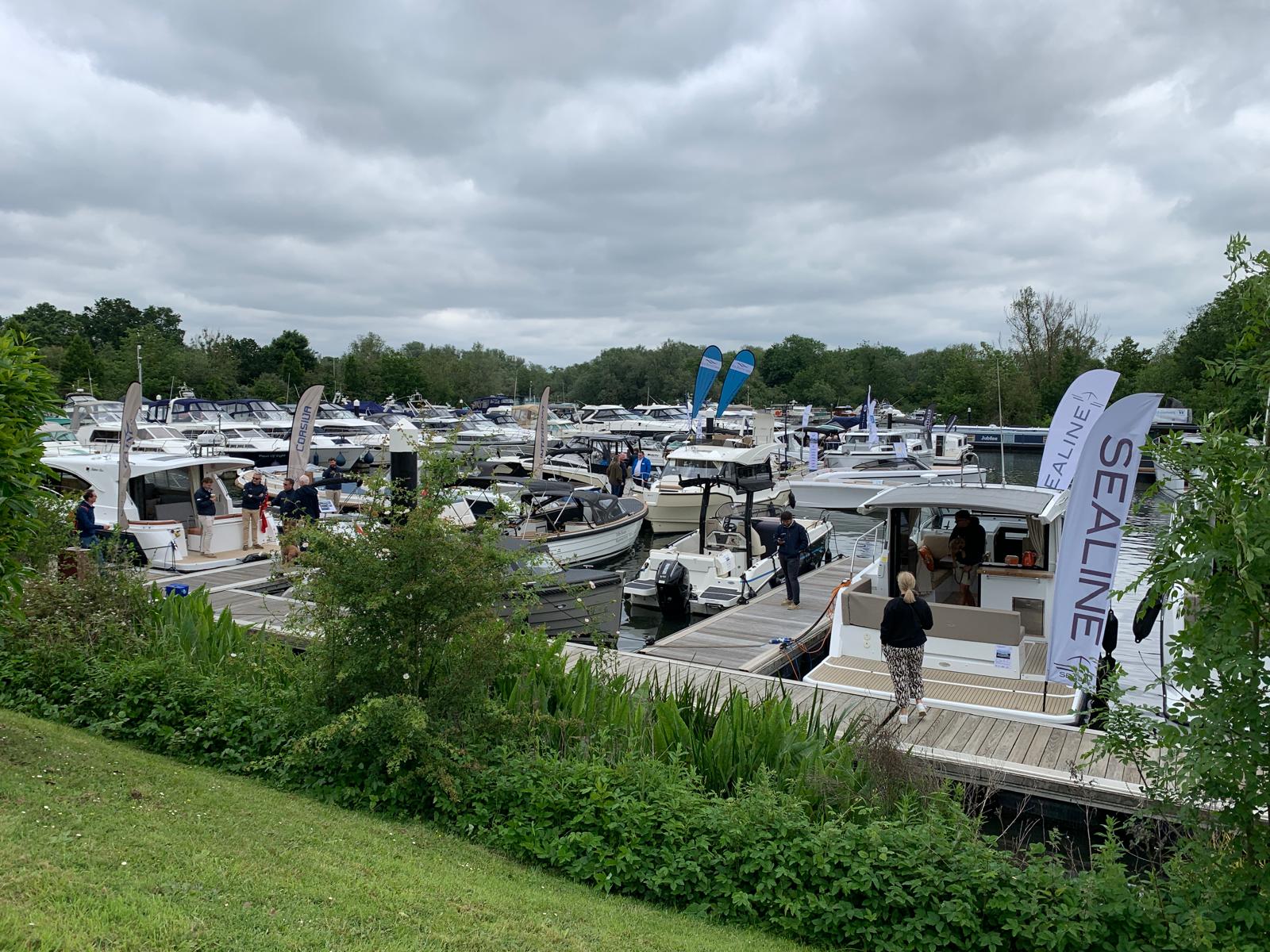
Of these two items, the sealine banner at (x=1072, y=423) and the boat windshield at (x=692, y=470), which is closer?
the sealine banner at (x=1072, y=423)

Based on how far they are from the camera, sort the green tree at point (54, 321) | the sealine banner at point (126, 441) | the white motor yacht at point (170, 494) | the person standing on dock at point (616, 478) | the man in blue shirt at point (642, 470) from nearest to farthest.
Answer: the sealine banner at point (126, 441), the white motor yacht at point (170, 494), the person standing on dock at point (616, 478), the man in blue shirt at point (642, 470), the green tree at point (54, 321)

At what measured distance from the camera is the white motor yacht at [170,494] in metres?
18.6

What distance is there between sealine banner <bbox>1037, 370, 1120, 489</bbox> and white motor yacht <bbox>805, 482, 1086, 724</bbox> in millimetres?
3735

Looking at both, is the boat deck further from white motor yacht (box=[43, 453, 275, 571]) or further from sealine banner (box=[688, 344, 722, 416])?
sealine banner (box=[688, 344, 722, 416])

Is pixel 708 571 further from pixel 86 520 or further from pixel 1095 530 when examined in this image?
pixel 86 520

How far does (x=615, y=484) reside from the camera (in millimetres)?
33812

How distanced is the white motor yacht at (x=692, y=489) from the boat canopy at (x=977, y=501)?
13754 mm

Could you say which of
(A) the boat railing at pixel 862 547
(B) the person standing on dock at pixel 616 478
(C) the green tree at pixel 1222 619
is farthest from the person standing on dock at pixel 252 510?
(C) the green tree at pixel 1222 619

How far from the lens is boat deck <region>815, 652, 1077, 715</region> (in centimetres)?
1007

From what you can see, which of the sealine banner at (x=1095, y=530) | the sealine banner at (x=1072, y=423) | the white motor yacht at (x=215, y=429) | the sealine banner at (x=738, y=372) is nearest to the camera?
the sealine banner at (x=1095, y=530)

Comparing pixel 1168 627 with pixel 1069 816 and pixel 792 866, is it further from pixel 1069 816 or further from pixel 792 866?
pixel 792 866

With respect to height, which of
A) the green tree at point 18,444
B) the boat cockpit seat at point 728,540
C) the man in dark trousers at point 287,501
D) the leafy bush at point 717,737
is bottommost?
the boat cockpit seat at point 728,540

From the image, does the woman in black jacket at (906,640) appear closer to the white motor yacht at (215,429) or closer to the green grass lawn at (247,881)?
the green grass lawn at (247,881)

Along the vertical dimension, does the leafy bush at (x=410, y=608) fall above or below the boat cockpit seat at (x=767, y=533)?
above
